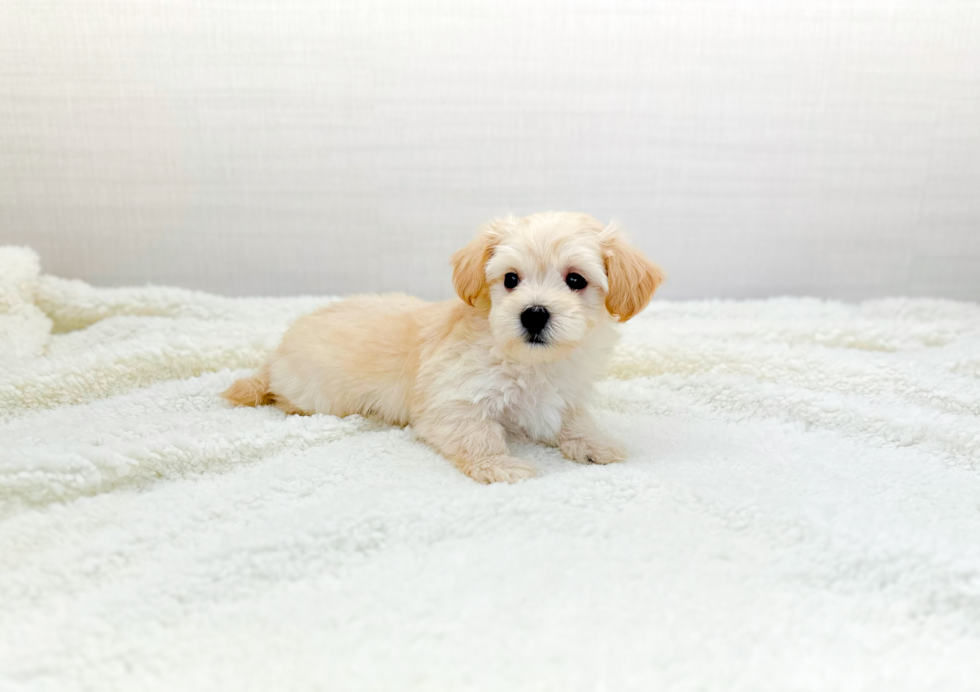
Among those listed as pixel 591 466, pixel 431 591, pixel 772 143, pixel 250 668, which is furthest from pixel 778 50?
pixel 250 668

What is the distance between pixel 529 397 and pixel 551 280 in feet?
0.89

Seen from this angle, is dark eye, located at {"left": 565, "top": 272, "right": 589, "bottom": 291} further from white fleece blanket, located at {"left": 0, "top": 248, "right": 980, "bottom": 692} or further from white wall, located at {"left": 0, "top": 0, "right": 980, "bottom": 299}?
white wall, located at {"left": 0, "top": 0, "right": 980, "bottom": 299}

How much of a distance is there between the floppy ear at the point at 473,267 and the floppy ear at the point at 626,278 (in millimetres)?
244

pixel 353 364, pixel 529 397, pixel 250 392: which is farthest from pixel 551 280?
pixel 250 392

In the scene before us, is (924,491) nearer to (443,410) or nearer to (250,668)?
(443,410)

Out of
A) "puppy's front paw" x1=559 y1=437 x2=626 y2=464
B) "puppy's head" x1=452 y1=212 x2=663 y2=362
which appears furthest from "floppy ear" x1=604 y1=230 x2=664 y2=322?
"puppy's front paw" x1=559 y1=437 x2=626 y2=464

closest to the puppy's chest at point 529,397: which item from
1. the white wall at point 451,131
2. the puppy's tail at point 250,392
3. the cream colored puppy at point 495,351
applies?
the cream colored puppy at point 495,351

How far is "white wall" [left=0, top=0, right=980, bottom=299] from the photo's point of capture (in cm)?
232

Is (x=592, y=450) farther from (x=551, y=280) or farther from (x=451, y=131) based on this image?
(x=451, y=131)

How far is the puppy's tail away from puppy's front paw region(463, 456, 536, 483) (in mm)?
668

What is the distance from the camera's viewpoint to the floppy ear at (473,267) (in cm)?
148

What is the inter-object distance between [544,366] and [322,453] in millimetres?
500

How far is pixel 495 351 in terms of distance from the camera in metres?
→ 1.51

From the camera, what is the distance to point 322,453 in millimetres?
1483
